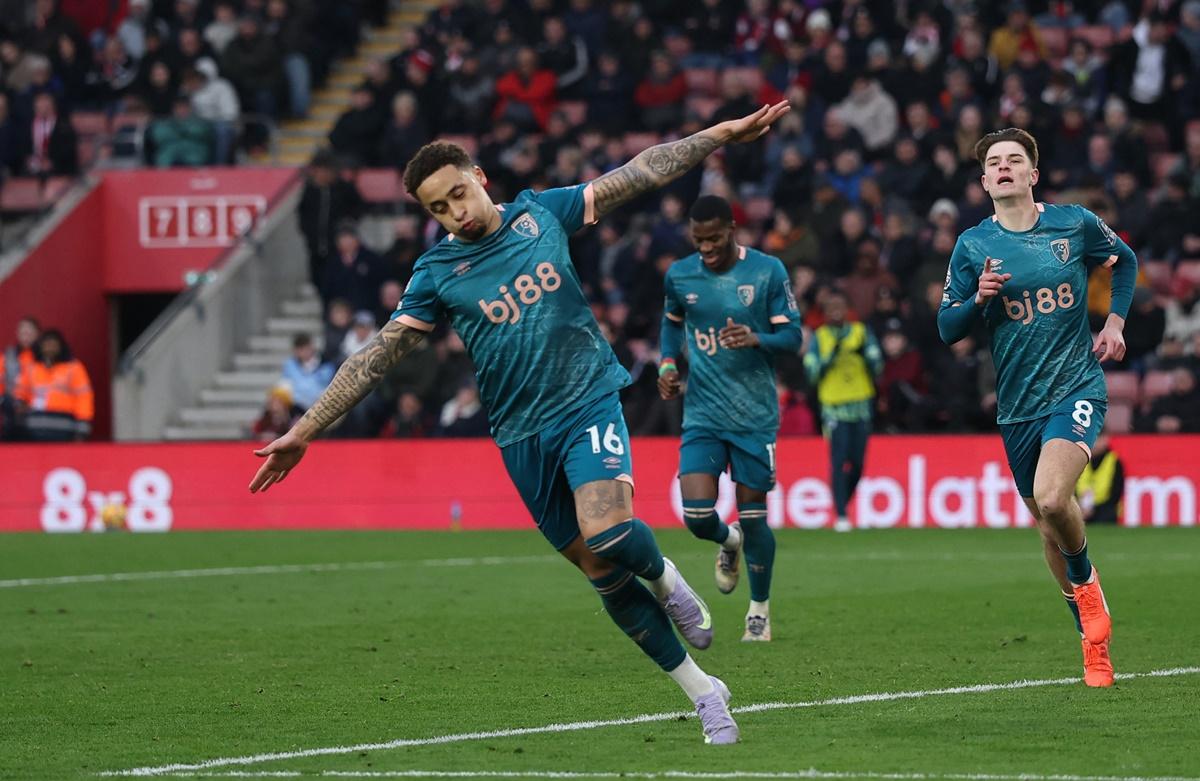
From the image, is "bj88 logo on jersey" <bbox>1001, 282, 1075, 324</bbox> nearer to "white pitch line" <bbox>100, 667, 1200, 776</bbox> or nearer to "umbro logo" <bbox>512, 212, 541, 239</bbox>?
"white pitch line" <bbox>100, 667, 1200, 776</bbox>

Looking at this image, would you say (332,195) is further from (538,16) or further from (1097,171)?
(1097,171)

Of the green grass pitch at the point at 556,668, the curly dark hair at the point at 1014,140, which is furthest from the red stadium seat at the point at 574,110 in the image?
the curly dark hair at the point at 1014,140

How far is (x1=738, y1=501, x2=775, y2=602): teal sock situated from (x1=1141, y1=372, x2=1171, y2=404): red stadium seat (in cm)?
1146

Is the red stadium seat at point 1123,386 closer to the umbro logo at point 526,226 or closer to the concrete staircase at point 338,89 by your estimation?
the concrete staircase at point 338,89

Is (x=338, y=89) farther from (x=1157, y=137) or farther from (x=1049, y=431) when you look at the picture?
(x=1049, y=431)

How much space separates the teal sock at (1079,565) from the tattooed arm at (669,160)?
283cm

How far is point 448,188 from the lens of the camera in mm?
8438

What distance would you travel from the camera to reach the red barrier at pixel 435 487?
72.3 feet

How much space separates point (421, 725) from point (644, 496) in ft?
44.6

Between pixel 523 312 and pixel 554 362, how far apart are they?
24 centimetres

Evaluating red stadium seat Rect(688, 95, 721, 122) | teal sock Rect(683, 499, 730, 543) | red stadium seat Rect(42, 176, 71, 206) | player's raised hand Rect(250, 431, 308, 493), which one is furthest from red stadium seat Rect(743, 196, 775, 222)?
player's raised hand Rect(250, 431, 308, 493)

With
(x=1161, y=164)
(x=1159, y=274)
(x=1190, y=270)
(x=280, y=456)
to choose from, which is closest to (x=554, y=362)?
(x=280, y=456)

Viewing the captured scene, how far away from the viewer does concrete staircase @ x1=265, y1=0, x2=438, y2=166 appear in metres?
31.2

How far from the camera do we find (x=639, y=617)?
844 cm
